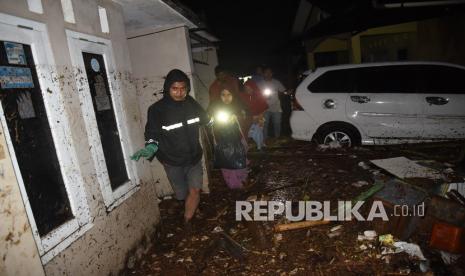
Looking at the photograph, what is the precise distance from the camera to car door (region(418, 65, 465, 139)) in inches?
214

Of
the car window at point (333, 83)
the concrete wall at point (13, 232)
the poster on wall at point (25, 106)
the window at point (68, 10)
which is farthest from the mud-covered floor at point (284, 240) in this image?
the window at point (68, 10)

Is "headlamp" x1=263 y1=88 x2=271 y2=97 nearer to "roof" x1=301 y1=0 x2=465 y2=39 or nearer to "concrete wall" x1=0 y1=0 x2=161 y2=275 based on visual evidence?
"roof" x1=301 y1=0 x2=465 y2=39

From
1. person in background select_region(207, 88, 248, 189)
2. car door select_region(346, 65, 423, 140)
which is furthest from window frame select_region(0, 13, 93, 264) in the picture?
car door select_region(346, 65, 423, 140)

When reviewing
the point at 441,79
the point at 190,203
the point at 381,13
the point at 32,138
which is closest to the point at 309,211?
the point at 190,203

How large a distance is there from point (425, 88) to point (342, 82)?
1468 millimetres

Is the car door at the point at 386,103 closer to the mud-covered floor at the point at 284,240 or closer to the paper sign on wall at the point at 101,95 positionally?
the mud-covered floor at the point at 284,240

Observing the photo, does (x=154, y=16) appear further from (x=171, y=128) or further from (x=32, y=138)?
(x=32, y=138)

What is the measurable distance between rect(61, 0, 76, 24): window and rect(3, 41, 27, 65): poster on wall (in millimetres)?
620

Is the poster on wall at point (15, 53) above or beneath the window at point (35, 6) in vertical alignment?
beneath

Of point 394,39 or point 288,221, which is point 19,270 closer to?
point 288,221

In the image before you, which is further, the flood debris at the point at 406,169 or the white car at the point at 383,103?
the white car at the point at 383,103

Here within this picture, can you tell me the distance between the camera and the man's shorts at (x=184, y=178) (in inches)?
154

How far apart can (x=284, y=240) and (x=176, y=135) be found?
5.91 feet

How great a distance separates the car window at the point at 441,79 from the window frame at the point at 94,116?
17.3 feet
